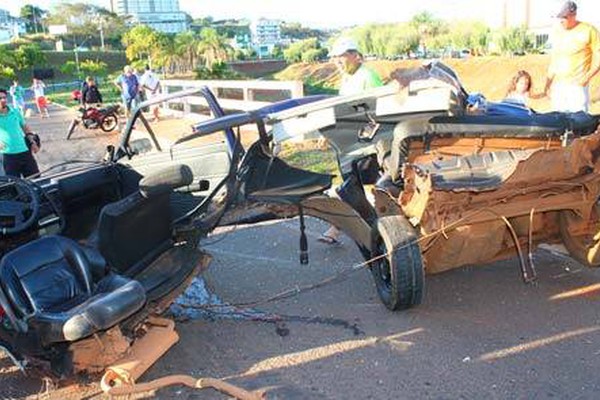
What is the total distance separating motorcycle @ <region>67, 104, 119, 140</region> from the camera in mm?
19375

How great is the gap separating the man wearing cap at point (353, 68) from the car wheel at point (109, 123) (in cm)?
1424

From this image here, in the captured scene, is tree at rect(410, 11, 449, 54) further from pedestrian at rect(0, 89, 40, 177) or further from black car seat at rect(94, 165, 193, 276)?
black car seat at rect(94, 165, 193, 276)

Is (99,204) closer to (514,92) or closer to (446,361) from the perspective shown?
(446,361)

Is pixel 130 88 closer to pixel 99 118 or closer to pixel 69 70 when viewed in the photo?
pixel 99 118

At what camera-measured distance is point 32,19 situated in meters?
150

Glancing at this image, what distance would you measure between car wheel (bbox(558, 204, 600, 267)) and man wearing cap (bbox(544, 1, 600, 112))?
2405 millimetres

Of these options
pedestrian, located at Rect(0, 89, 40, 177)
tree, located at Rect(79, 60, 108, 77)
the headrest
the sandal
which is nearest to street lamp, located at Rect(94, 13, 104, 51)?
tree, located at Rect(79, 60, 108, 77)

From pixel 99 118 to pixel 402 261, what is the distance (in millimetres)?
16644

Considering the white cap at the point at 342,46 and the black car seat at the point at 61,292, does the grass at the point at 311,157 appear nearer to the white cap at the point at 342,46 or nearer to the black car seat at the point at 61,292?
the white cap at the point at 342,46

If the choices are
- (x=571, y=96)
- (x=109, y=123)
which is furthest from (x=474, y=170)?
(x=109, y=123)

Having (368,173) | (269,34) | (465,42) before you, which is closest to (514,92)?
(368,173)

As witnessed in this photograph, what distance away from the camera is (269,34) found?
197 m

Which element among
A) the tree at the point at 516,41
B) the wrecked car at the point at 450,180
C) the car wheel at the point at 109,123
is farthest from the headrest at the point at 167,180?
the tree at the point at 516,41

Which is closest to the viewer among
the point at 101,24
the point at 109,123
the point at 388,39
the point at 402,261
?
the point at 402,261
